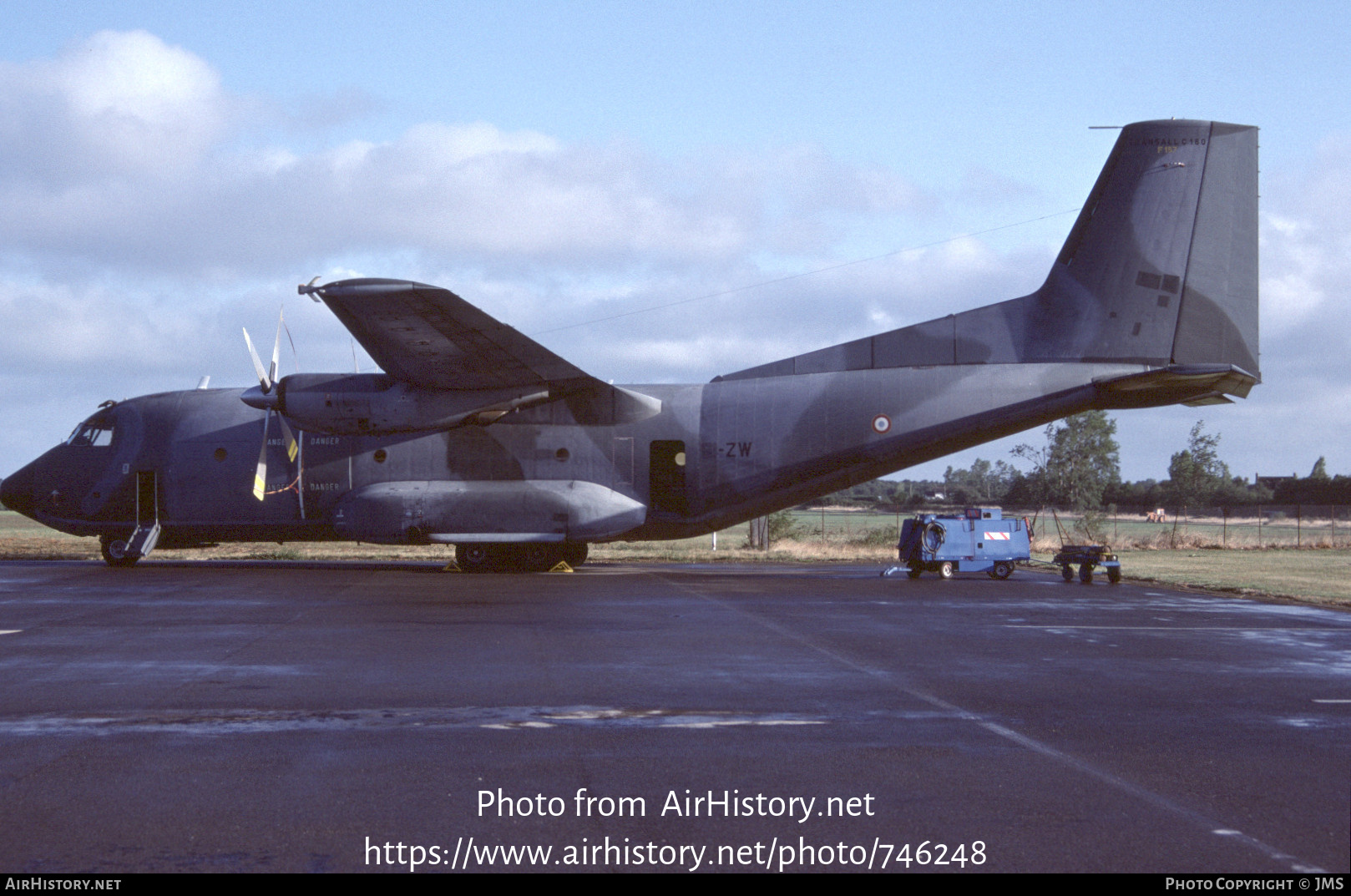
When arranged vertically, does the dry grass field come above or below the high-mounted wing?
below

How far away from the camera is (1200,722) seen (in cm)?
823

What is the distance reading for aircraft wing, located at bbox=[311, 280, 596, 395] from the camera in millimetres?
20141

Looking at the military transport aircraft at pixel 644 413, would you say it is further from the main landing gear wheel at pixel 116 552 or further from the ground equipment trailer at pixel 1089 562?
the ground equipment trailer at pixel 1089 562

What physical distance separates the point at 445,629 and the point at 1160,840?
398 inches

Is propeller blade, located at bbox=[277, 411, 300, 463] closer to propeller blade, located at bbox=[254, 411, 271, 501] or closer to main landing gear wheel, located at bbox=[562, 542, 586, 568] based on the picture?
propeller blade, located at bbox=[254, 411, 271, 501]

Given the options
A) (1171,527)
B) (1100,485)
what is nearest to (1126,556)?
(1100,485)

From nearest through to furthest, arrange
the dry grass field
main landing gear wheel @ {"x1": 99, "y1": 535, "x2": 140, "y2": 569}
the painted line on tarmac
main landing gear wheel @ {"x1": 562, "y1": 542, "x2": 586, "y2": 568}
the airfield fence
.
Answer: the painted line on tarmac → the dry grass field → main landing gear wheel @ {"x1": 99, "y1": 535, "x2": 140, "y2": 569} → main landing gear wheel @ {"x1": 562, "y1": 542, "x2": 586, "y2": 568} → the airfield fence

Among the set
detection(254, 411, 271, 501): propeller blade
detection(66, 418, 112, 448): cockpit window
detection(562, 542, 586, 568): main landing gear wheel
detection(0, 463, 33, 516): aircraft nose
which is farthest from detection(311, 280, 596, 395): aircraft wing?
detection(0, 463, 33, 516): aircraft nose

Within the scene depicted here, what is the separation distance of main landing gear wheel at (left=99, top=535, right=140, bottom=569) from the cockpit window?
2.28 m

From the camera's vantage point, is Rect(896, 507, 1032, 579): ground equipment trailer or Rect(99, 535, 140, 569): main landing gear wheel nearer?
Rect(896, 507, 1032, 579): ground equipment trailer

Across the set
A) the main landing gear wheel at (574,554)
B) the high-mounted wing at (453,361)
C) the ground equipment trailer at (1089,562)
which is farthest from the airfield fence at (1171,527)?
the main landing gear wheel at (574,554)

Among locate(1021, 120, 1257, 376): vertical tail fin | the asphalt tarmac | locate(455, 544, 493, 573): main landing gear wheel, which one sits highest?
locate(1021, 120, 1257, 376): vertical tail fin

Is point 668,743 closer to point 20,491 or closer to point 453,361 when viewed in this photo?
point 453,361

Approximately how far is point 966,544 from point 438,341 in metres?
12.3
